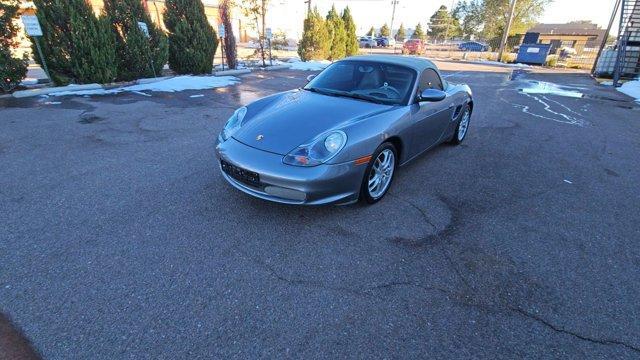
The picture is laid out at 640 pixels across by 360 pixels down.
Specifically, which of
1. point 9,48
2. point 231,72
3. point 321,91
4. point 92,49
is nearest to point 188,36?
point 231,72

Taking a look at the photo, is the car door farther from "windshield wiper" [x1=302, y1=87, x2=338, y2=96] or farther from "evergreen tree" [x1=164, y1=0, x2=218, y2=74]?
"evergreen tree" [x1=164, y1=0, x2=218, y2=74]

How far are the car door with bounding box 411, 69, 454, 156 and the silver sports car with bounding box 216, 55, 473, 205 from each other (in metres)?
0.01

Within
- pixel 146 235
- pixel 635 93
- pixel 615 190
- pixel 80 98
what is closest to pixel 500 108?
pixel 615 190

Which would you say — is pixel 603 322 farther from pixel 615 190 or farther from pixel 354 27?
pixel 354 27

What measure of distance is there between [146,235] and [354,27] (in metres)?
21.8

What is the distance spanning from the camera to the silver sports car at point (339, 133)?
278 centimetres

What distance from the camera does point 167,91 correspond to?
891 centimetres

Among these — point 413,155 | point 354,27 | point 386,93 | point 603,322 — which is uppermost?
point 354,27

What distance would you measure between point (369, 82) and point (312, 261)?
2.34m

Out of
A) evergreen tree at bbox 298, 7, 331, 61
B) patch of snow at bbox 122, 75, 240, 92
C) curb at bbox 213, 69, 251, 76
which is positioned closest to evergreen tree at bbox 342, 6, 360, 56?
evergreen tree at bbox 298, 7, 331, 61

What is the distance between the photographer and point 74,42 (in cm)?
818

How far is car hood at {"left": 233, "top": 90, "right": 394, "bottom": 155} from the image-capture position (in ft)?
9.70

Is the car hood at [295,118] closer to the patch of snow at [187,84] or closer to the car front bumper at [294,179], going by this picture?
the car front bumper at [294,179]

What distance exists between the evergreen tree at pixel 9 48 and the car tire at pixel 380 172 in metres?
8.79
